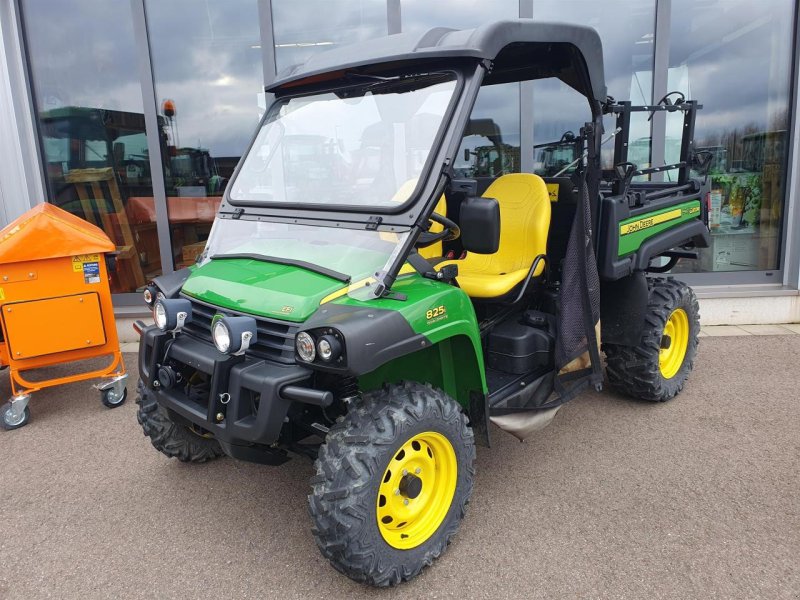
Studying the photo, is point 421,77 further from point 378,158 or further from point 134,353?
point 134,353

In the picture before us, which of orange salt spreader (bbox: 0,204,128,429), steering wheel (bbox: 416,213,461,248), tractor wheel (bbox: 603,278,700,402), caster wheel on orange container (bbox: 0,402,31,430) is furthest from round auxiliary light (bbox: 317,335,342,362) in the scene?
caster wheel on orange container (bbox: 0,402,31,430)

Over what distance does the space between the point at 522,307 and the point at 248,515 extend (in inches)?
74.1

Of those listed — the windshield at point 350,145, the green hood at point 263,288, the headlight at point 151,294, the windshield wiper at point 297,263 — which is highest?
the windshield at point 350,145

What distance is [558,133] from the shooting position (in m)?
6.03

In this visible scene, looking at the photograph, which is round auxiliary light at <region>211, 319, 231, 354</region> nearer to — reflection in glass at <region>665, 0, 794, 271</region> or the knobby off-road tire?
the knobby off-road tire

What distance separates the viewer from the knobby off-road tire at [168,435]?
311 cm

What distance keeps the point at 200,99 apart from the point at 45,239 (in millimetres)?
2578

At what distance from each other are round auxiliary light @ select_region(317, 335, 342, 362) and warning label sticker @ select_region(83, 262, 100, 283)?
2922 millimetres

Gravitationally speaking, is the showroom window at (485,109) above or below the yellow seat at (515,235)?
above

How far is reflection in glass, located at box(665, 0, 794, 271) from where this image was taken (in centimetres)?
587

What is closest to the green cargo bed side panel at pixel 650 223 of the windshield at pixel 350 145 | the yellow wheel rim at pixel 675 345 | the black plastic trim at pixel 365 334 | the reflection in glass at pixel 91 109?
the yellow wheel rim at pixel 675 345

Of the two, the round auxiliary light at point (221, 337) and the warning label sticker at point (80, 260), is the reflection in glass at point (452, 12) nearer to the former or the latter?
the warning label sticker at point (80, 260)

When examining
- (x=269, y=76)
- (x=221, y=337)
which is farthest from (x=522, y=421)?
(x=269, y=76)

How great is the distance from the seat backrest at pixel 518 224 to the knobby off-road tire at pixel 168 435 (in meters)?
1.82
